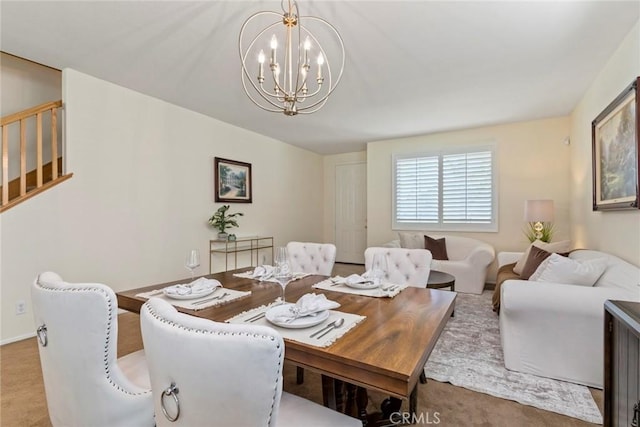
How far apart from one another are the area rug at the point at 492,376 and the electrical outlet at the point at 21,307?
3.38 metres

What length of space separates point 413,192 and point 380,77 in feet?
9.23

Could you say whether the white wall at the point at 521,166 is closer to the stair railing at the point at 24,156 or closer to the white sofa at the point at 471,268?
the white sofa at the point at 471,268

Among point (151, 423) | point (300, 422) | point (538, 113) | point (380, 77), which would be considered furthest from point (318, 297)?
point (538, 113)

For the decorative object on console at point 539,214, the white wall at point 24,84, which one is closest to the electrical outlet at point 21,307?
the white wall at point 24,84

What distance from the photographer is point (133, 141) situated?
3475 mm

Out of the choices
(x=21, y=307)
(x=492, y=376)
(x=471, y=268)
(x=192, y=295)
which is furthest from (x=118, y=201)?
(x=471, y=268)

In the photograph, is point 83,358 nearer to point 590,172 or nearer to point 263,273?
point 263,273

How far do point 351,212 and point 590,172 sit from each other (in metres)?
4.11

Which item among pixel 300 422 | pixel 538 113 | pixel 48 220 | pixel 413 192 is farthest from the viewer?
pixel 413 192

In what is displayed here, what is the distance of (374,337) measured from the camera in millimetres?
1094

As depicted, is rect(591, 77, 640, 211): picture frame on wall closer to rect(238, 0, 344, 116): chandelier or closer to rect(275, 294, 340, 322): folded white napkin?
rect(238, 0, 344, 116): chandelier

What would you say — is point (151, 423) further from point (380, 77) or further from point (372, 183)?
point (372, 183)

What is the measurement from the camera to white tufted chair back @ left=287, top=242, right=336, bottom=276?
2.45 m

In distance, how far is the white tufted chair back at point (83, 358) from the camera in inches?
37.9
